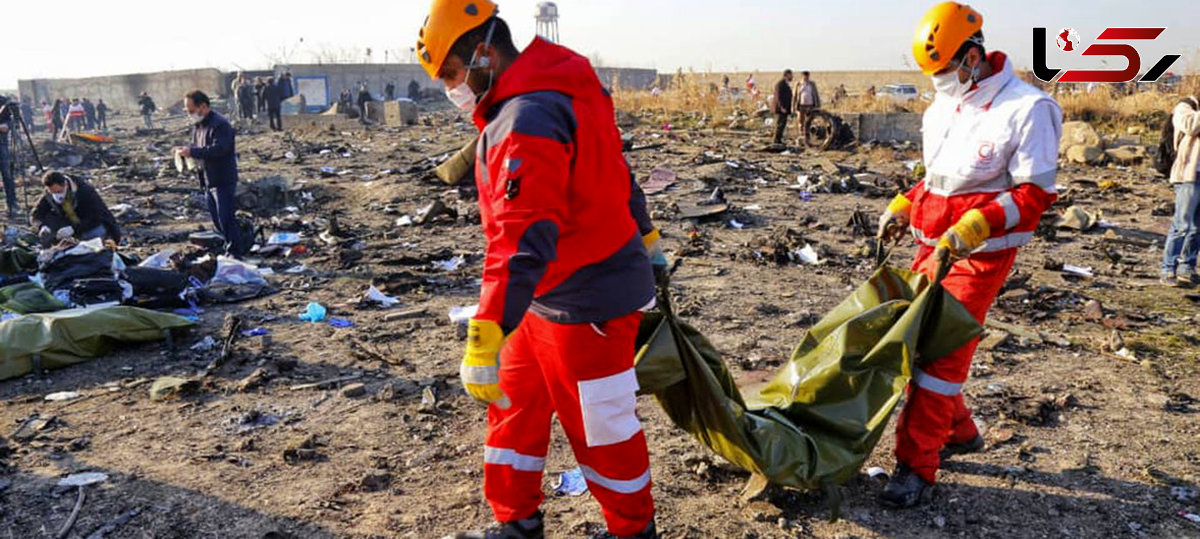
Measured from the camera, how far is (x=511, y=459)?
95.2 inches

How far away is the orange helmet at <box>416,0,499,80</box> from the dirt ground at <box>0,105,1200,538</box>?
1.65 m

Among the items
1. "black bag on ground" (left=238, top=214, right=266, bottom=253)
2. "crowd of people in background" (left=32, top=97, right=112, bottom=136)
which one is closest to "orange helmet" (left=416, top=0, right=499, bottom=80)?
"black bag on ground" (left=238, top=214, right=266, bottom=253)

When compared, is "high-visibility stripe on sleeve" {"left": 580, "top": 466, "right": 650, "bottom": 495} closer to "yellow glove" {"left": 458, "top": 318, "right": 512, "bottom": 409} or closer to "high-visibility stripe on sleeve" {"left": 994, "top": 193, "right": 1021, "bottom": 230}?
"yellow glove" {"left": 458, "top": 318, "right": 512, "bottom": 409}

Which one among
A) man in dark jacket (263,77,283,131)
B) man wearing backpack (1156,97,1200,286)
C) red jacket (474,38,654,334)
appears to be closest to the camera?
red jacket (474,38,654,334)

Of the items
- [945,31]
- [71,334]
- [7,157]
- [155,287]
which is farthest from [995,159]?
[7,157]

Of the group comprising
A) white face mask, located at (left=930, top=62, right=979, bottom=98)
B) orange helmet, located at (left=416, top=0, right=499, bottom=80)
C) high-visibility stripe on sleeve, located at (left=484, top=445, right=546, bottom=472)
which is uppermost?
orange helmet, located at (left=416, top=0, right=499, bottom=80)

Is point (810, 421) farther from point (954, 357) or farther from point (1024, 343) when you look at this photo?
point (1024, 343)

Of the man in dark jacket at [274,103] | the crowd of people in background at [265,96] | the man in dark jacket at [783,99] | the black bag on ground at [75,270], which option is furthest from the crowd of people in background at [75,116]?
the black bag on ground at [75,270]

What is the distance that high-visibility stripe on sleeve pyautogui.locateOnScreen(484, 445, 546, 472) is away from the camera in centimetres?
242

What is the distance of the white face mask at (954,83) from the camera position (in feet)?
9.14

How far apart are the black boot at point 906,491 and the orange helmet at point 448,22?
211 cm

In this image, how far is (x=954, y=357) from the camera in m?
2.78

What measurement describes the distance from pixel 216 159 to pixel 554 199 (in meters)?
6.35

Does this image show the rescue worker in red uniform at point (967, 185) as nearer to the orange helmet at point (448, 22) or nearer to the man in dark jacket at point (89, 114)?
the orange helmet at point (448, 22)
